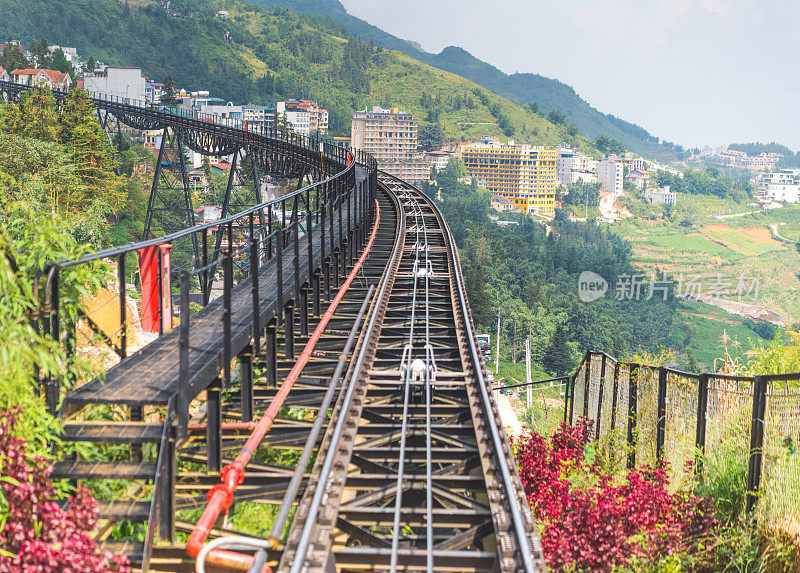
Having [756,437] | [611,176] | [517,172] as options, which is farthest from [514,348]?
[611,176]

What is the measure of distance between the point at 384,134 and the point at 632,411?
156540 millimetres

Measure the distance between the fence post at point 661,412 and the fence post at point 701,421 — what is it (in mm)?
578

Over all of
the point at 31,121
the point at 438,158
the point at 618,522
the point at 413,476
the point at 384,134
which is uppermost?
the point at 384,134

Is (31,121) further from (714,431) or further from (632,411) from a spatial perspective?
(714,431)

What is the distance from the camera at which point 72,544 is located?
11.2 feet

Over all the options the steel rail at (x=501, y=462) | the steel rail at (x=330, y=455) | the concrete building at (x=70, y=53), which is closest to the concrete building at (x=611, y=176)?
the concrete building at (x=70, y=53)

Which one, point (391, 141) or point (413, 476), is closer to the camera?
point (413, 476)

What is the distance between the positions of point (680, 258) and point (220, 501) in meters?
141

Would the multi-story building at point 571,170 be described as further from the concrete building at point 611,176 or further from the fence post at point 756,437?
the fence post at point 756,437

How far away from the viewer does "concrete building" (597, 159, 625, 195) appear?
192m

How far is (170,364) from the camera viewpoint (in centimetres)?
531

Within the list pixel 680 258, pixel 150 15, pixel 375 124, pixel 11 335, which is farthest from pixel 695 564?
pixel 150 15

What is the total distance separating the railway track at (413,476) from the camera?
4.51 meters

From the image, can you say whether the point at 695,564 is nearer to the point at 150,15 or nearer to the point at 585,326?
the point at 585,326
